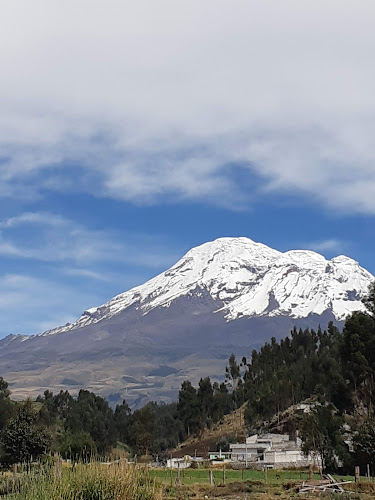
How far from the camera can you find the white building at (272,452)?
65250 mm

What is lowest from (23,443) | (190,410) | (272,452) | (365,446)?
(272,452)

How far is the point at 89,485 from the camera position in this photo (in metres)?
12.3

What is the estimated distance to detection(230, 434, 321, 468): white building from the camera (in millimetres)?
65250

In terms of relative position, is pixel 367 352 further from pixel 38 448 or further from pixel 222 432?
pixel 222 432

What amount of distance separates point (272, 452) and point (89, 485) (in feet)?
190

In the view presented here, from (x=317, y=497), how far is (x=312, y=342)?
295ft

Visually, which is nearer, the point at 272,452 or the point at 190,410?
the point at 272,452

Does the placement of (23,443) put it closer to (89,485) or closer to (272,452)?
(272,452)

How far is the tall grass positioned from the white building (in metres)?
48.4

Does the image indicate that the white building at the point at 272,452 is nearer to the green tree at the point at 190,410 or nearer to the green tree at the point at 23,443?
the green tree at the point at 23,443

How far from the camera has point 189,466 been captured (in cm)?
6444

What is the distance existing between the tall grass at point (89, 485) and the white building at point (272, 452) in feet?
159

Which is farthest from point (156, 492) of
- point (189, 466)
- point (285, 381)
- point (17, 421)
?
point (285, 381)

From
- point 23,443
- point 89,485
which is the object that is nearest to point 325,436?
point 23,443
